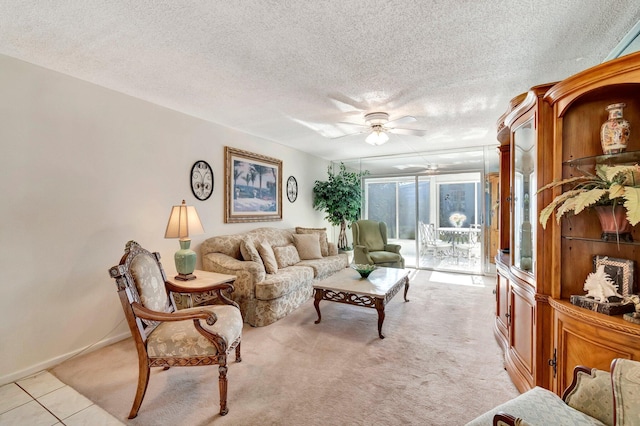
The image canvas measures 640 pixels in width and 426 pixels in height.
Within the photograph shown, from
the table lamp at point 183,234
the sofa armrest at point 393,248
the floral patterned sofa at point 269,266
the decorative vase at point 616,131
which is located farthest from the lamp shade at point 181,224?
the sofa armrest at point 393,248

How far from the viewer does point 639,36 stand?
5.81 ft

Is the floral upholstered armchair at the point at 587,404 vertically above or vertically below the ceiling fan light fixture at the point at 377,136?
below

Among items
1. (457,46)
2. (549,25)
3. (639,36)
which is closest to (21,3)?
(457,46)

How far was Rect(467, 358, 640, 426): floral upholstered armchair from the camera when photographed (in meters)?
1.00

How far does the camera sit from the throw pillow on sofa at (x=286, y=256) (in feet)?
13.7

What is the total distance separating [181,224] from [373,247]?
3494 mm

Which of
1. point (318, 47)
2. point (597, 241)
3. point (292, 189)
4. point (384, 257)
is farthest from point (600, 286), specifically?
point (292, 189)

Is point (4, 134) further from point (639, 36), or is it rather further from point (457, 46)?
point (639, 36)

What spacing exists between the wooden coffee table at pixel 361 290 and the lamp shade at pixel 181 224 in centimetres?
152

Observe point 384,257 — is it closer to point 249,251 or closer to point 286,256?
point 286,256

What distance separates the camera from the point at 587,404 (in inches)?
45.9

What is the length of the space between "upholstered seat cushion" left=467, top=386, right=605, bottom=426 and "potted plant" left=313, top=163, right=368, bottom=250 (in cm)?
495

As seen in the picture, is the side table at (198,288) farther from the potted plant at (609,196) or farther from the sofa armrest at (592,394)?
the potted plant at (609,196)

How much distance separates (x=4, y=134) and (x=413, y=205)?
6.38 meters
